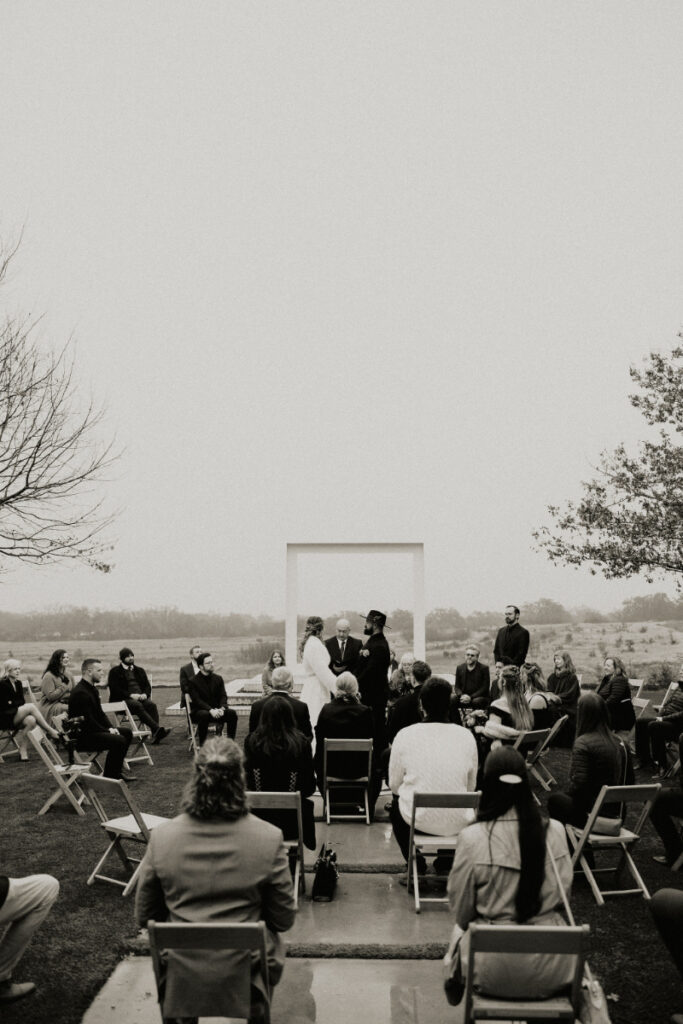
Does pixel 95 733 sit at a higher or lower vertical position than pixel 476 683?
lower

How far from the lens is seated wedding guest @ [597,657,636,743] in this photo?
1021 cm

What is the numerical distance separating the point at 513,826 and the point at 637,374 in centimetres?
1448

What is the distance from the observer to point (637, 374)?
16.2 m

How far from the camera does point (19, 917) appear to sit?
4.00m

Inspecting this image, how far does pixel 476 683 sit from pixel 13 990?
730cm

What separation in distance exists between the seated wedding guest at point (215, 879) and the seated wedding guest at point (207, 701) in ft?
26.4

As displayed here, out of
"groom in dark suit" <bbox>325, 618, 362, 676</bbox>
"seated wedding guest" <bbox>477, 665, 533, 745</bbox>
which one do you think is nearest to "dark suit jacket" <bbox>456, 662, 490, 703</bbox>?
"groom in dark suit" <bbox>325, 618, 362, 676</bbox>

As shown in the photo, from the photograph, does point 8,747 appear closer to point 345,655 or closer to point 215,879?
point 345,655

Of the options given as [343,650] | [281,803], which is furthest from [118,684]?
[281,803]

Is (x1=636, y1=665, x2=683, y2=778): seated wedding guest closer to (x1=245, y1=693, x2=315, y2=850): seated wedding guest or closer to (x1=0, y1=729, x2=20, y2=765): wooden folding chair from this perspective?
(x1=245, y1=693, x2=315, y2=850): seated wedding guest

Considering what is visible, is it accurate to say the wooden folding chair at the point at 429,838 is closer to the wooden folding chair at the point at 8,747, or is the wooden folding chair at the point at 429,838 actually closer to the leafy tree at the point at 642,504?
the wooden folding chair at the point at 8,747

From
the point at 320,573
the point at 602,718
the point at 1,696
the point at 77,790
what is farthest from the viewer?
the point at 320,573

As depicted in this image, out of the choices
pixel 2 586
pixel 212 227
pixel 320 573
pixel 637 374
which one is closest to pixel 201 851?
pixel 320 573

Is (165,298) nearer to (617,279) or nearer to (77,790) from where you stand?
(617,279)
